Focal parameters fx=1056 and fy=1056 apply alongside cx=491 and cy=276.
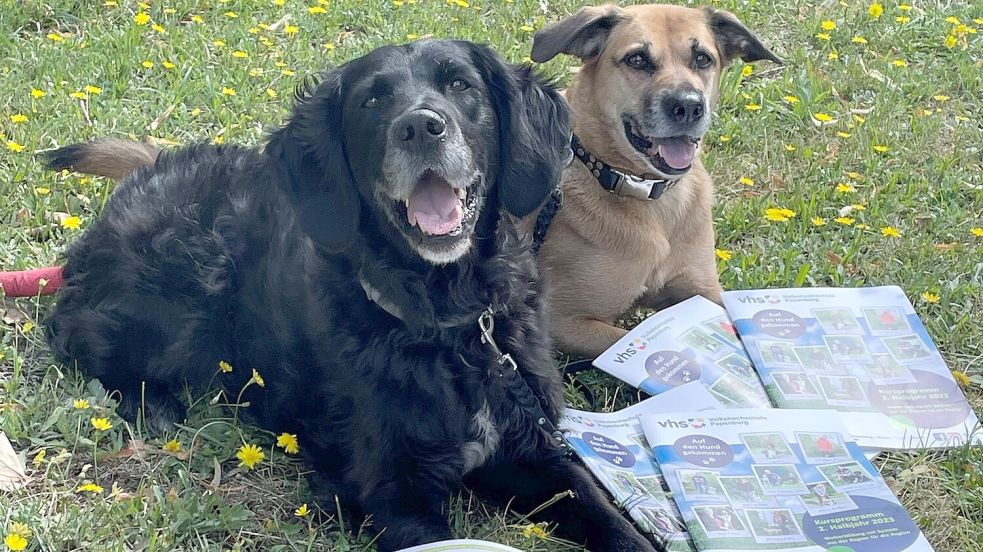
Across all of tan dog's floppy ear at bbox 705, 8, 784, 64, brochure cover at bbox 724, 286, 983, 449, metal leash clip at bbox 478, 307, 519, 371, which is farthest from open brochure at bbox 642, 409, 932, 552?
tan dog's floppy ear at bbox 705, 8, 784, 64

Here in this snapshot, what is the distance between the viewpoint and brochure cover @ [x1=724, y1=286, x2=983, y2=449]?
9.89ft

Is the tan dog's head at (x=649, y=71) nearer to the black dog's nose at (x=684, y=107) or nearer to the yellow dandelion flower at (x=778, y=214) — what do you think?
the black dog's nose at (x=684, y=107)

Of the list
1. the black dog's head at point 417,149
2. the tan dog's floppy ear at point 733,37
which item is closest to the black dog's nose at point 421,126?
the black dog's head at point 417,149

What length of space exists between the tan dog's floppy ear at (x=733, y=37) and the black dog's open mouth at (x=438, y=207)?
1419mm

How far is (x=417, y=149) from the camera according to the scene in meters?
2.41

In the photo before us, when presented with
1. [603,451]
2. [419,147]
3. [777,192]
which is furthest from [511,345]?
[777,192]

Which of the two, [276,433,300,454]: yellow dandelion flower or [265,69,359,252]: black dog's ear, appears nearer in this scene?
[265,69,359,252]: black dog's ear

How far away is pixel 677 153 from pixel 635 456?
1.06 meters

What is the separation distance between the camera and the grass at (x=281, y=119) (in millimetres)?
2635

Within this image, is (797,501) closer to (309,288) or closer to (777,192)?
(309,288)

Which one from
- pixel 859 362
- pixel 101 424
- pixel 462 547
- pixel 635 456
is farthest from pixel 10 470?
pixel 859 362

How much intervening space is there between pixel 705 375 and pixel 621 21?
4.00 feet

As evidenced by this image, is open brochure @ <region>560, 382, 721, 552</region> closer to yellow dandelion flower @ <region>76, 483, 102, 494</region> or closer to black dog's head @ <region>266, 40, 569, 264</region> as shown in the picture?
black dog's head @ <region>266, 40, 569, 264</region>

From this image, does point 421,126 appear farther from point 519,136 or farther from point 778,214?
point 778,214
